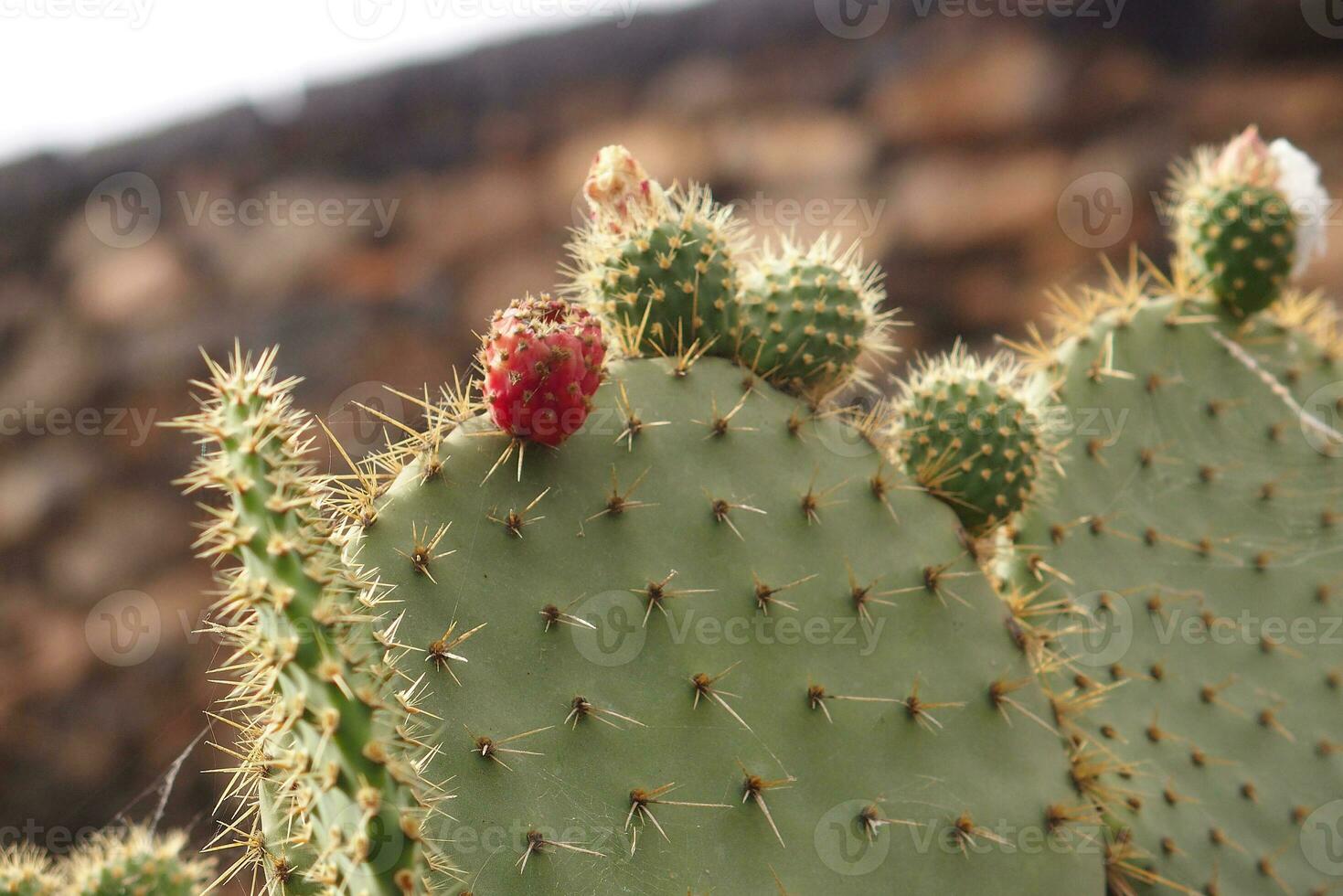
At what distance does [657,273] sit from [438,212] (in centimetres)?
271

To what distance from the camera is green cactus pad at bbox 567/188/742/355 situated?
46.0 inches

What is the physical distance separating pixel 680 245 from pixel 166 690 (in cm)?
299

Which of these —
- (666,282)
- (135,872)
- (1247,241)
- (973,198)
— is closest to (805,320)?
(666,282)

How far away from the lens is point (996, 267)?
12.9ft

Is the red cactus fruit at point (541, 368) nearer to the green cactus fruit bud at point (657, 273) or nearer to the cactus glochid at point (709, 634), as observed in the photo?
the cactus glochid at point (709, 634)

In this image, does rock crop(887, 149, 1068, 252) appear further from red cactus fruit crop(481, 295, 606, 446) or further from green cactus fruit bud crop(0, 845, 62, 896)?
green cactus fruit bud crop(0, 845, 62, 896)

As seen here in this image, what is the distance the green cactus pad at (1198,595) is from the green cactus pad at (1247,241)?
77 mm

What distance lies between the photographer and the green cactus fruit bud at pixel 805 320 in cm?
123

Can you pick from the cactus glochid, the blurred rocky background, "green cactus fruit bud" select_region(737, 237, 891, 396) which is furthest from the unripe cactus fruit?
the blurred rocky background

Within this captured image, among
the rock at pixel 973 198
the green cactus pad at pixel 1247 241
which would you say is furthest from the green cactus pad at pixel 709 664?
the rock at pixel 973 198

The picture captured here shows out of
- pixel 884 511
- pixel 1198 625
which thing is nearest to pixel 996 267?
pixel 1198 625

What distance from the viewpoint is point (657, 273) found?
117 centimetres

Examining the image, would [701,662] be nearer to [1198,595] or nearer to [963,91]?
[1198,595]

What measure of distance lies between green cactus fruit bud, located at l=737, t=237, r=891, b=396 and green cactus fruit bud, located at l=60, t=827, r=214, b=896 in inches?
36.8
